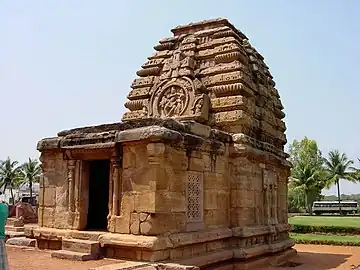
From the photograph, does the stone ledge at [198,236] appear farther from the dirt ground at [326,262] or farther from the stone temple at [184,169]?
the dirt ground at [326,262]

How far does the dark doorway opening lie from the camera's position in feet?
37.8

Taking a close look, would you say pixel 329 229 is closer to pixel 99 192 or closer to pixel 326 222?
pixel 326 222

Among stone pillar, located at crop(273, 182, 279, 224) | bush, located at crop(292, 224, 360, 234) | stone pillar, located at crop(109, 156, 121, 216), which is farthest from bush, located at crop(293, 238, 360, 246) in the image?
stone pillar, located at crop(109, 156, 121, 216)

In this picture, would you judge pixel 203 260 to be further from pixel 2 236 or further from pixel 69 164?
pixel 2 236

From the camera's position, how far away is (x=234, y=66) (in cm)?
1197

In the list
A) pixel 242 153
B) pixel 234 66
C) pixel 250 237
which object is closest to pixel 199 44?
pixel 234 66

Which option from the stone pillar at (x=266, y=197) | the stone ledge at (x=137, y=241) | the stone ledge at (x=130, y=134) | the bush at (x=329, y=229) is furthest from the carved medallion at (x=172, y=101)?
the bush at (x=329, y=229)

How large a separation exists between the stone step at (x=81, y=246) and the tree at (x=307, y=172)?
39995 millimetres

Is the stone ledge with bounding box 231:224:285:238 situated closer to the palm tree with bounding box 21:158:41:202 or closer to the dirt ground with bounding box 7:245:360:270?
the dirt ground with bounding box 7:245:360:270

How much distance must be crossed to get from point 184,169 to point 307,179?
139 feet

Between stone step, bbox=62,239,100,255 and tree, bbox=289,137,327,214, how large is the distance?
1575 inches

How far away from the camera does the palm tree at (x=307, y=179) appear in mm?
48656

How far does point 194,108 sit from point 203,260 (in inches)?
167

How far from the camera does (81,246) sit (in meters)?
9.00
